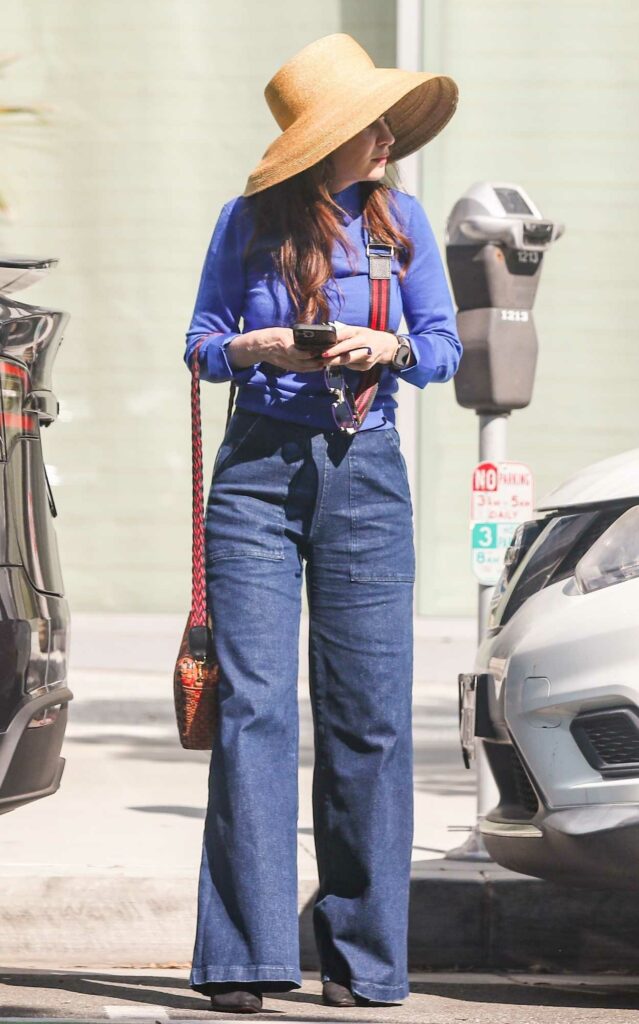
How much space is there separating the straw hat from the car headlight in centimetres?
88

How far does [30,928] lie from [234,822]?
1.12 m

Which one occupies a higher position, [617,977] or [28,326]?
[28,326]

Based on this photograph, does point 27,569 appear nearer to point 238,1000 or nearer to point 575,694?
point 238,1000

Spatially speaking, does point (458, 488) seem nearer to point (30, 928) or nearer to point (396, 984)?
point (30, 928)

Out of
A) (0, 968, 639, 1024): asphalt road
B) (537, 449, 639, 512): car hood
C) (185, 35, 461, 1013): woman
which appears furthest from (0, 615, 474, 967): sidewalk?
(537, 449, 639, 512): car hood

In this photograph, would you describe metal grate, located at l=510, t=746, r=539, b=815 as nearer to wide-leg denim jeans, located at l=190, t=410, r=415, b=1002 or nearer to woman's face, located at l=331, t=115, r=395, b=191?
wide-leg denim jeans, located at l=190, t=410, r=415, b=1002

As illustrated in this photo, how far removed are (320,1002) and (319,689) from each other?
61cm

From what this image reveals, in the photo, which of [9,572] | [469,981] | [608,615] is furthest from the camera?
[469,981]

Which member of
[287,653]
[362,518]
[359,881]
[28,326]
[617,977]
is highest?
[28,326]

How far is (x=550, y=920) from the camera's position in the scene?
4160mm

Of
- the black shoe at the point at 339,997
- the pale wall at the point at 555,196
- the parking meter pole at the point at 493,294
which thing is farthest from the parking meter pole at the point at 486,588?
the pale wall at the point at 555,196

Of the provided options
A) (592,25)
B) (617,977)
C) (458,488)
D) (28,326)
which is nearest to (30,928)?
(617,977)

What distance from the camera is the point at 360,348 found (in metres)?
3.22

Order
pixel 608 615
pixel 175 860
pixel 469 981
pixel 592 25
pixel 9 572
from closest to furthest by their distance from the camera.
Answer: pixel 9 572, pixel 608 615, pixel 469 981, pixel 175 860, pixel 592 25
